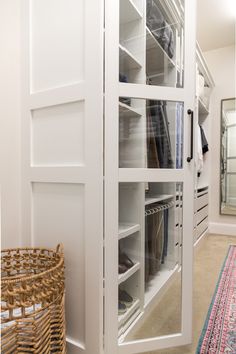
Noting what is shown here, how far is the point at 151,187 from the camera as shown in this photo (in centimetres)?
127

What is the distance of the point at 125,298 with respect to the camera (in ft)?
4.25

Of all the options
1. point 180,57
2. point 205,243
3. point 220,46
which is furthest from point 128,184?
point 220,46

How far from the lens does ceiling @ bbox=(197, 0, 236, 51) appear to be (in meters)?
2.60

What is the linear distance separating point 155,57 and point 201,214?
218 cm

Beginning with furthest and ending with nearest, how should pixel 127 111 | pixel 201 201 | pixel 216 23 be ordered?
pixel 201 201, pixel 216 23, pixel 127 111

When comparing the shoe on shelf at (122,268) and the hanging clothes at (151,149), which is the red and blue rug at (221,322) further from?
the hanging clothes at (151,149)

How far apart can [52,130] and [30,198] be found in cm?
37

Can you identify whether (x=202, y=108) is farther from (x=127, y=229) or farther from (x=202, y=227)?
(x=127, y=229)

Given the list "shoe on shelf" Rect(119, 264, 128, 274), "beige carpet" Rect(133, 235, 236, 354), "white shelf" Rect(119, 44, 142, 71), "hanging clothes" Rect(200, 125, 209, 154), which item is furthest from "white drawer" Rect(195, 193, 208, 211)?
"white shelf" Rect(119, 44, 142, 71)

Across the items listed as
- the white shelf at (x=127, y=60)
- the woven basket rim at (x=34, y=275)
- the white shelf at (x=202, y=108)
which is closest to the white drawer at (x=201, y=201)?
the white shelf at (x=202, y=108)

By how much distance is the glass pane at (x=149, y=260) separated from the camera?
4.11 ft

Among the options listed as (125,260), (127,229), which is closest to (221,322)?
(125,260)

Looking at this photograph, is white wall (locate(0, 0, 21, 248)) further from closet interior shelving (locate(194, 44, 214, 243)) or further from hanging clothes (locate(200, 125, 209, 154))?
hanging clothes (locate(200, 125, 209, 154))

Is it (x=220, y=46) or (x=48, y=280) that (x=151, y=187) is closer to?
(x=48, y=280)
